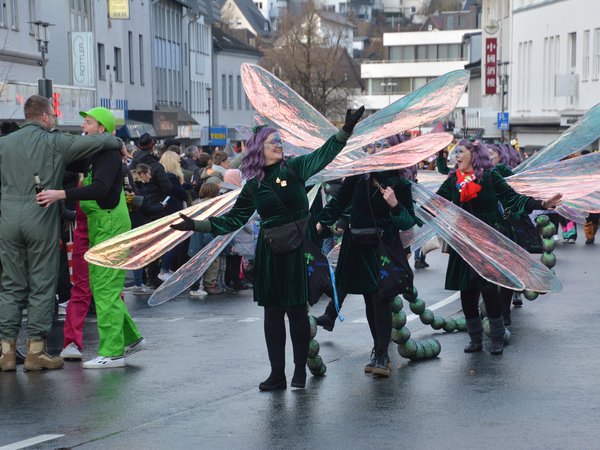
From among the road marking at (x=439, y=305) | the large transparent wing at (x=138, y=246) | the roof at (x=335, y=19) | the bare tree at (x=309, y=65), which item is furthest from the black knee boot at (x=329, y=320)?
the roof at (x=335, y=19)

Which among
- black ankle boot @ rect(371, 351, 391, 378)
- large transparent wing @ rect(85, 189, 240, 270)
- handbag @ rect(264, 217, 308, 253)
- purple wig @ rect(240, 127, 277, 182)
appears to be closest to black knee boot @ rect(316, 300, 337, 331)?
black ankle boot @ rect(371, 351, 391, 378)

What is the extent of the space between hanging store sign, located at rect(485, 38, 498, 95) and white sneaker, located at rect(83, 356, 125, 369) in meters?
61.8

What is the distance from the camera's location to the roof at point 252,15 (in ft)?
441

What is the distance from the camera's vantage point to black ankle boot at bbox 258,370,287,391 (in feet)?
29.0

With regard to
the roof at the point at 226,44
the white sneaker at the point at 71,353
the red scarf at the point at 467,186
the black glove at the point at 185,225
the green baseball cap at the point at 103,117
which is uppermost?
the roof at the point at 226,44

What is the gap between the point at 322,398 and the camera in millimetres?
8602

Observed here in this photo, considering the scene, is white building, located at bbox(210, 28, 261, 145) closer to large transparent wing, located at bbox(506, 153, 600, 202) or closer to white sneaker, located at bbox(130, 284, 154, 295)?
white sneaker, located at bbox(130, 284, 154, 295)

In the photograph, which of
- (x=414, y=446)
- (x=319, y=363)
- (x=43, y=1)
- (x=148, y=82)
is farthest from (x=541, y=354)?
(x=148, y=82)

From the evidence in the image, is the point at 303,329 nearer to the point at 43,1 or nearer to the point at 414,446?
the point at 414,446

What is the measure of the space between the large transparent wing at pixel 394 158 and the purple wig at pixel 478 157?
1.19m

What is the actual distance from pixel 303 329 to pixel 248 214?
0.91 metres

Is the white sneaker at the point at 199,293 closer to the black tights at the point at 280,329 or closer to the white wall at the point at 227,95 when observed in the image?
the black tights at the point at 280,329

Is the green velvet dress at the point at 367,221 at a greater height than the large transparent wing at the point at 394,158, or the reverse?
the large transparent wing at the point at 394,158

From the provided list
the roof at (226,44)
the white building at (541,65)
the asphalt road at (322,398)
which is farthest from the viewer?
the roof at (226,44)
